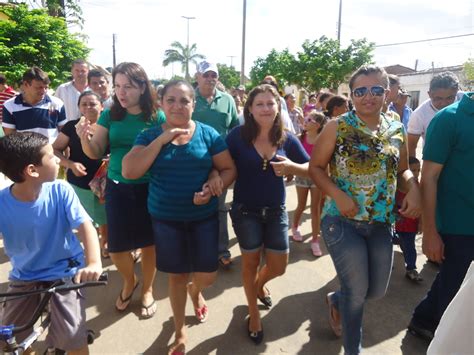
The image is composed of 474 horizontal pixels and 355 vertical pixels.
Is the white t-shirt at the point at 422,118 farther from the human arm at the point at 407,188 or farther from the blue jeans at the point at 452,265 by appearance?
the blue jeans at the point at 452,265

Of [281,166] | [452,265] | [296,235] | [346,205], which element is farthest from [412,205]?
[296,235]

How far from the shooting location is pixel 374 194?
226cm

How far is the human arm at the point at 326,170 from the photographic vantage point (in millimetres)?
2219

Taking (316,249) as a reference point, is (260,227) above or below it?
above

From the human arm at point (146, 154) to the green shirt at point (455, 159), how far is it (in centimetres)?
161

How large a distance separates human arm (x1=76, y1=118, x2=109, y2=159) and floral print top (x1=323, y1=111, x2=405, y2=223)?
1.82m

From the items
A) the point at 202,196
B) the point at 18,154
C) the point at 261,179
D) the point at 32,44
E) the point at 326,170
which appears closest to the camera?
the point at 18,154

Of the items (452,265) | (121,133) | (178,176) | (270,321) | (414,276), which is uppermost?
(121,133)

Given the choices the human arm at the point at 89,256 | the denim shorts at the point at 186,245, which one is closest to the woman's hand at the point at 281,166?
the denim shorts at the point at 186,245

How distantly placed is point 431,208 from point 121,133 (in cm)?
228

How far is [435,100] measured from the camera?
3734 mm

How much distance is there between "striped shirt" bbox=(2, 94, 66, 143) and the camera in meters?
4.26

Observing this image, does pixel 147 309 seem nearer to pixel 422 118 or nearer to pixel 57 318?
pixel 57 318

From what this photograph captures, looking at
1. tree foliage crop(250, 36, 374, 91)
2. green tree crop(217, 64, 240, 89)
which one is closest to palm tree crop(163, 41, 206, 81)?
green tree crop(217, 64, 240, 89)
